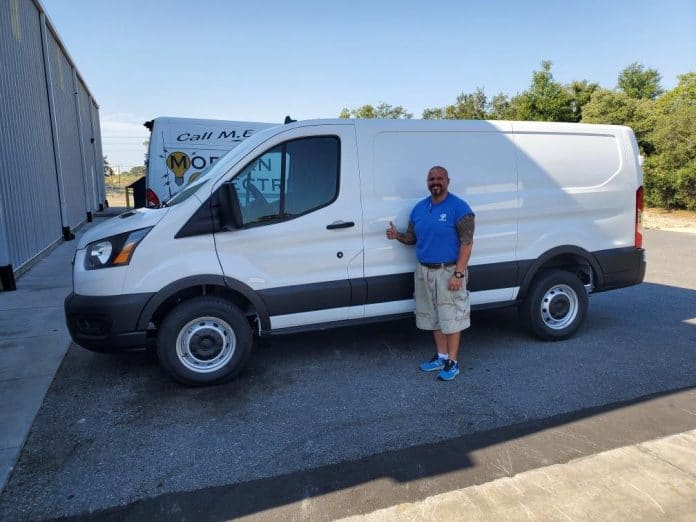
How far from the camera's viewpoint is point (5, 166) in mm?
8086

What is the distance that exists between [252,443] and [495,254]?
9.25ft

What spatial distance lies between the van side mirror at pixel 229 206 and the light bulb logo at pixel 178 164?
5633mm

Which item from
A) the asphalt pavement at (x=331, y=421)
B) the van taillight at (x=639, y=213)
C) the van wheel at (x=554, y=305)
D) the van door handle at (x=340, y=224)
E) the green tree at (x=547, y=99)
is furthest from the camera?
the green tree at (x=547, y=99)

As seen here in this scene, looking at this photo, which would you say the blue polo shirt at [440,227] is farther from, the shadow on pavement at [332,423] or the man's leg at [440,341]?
the shadow on pavement at [332,423]

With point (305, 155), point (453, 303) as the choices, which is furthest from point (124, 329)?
point (453, 303)

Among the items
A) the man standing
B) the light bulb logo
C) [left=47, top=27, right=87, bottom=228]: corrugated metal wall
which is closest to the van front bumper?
the man standing

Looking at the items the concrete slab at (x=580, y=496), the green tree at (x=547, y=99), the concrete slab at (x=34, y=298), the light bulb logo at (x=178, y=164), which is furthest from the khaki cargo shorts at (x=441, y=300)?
the green tree at (x=547, y=99)

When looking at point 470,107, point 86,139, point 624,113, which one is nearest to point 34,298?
point 86,139

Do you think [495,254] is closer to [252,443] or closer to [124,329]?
[252,443]

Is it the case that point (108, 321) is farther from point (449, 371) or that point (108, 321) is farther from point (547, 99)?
point (547, 99)

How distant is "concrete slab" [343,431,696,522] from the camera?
97.6 inches

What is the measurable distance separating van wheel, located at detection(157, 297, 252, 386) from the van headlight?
57 centimetres

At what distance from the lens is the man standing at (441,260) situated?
13.1 ft

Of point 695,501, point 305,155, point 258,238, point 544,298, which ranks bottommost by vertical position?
point 695,501
